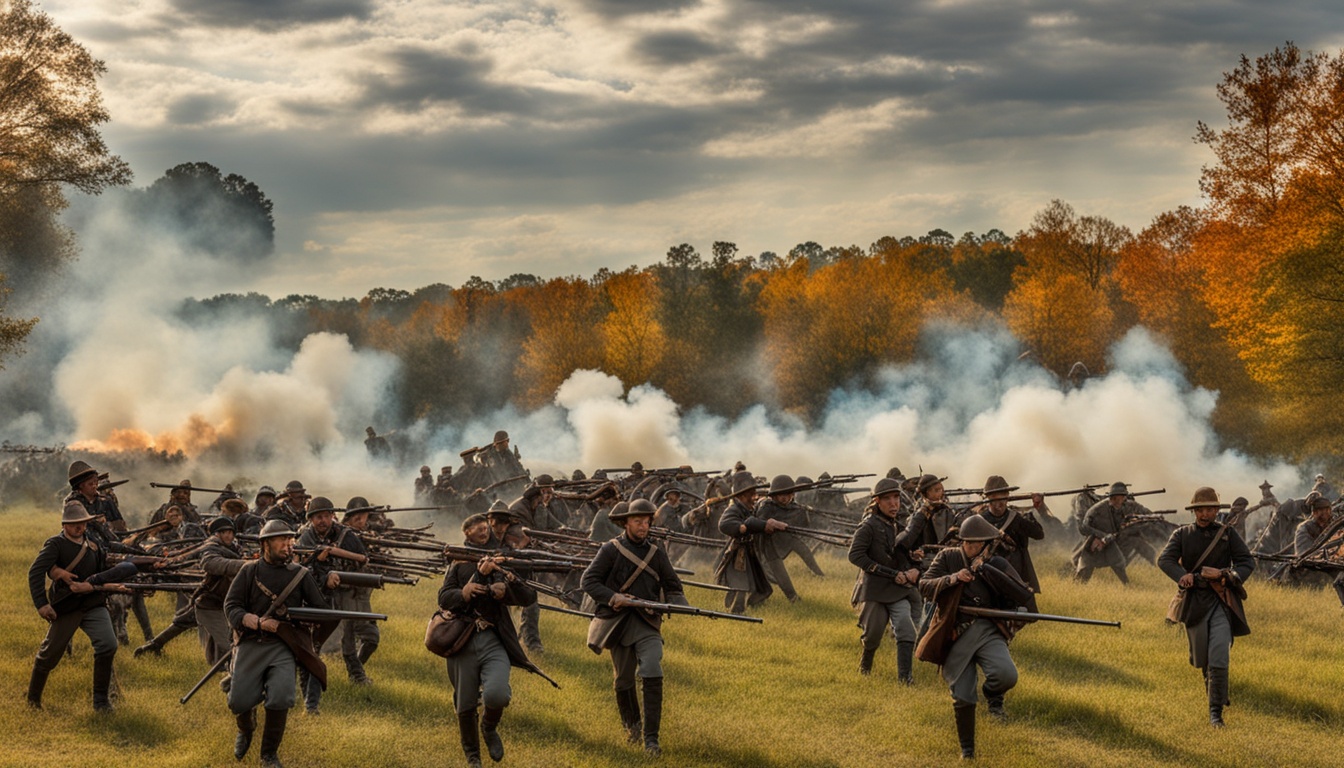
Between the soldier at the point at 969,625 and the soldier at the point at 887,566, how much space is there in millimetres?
2713

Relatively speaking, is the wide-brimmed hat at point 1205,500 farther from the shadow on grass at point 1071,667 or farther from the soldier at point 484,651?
the soldier at point 484,651

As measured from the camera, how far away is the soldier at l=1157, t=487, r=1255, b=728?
510 inches

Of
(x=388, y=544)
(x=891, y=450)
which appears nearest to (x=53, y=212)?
(x=388, y=544)

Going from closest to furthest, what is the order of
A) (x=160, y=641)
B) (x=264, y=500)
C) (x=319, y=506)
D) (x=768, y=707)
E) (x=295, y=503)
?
(x=768, y=707), (x=319, y=506), (x=160, y=641), (x=295, y=503), (x=264, y=500)

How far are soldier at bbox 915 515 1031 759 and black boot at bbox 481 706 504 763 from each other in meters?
4.04

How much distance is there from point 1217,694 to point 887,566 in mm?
3751

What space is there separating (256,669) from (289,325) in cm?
9421

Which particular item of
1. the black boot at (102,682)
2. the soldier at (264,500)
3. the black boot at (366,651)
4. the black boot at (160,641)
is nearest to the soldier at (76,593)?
the black boot at (102,682)

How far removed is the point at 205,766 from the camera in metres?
11.4

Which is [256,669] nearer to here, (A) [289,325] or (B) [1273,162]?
(B) [1273,162]

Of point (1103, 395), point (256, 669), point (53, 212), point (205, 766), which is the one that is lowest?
point (205, 766)

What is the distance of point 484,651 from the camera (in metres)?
11.4

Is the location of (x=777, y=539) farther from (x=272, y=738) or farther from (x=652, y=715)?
(x=272, y=738)

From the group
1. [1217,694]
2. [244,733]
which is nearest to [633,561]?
[244,733]
